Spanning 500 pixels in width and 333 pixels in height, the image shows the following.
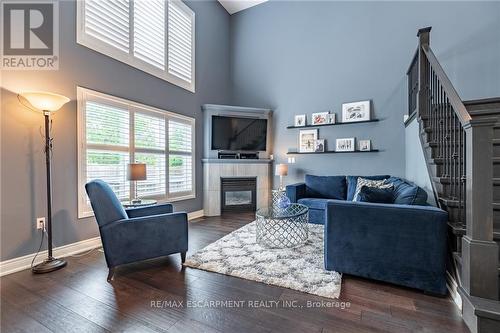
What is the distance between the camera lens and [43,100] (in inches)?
86.6

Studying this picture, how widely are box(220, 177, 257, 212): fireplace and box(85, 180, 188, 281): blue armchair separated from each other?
95.7 inches

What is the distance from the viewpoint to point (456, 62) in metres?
3.76

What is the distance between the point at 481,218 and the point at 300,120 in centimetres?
376

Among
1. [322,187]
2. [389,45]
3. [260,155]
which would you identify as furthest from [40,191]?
[389,45]

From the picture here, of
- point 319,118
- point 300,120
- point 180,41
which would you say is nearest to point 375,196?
point 319,118

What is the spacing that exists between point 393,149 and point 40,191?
531 centimetres

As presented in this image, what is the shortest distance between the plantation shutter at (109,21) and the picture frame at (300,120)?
3.39m

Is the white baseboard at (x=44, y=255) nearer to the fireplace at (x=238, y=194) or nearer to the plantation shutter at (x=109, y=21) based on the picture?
the fireplace at (x=238, y=194)

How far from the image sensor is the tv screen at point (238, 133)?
4.82 metres

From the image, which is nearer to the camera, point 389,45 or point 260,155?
point 389,45

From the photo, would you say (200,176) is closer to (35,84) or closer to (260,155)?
(260,155)

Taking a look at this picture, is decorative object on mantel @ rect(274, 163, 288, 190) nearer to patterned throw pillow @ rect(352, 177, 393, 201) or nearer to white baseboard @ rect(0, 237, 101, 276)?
patterned throw pillow @ rect(352, 177, 393, 201)

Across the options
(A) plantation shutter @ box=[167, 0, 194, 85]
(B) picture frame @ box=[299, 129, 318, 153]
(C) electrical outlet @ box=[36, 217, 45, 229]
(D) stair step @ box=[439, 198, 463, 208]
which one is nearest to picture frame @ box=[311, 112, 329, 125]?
(B) picture frame @ box=[299, 129, 318, 153]

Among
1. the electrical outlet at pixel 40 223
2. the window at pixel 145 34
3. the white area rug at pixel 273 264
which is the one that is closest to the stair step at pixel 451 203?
the white area rug at pixel 273 264
